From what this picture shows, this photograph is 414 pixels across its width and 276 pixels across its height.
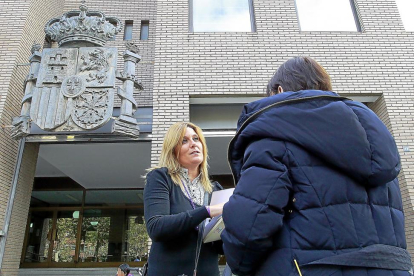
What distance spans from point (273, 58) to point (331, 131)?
23.6ft

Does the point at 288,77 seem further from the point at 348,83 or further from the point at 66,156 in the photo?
the point at 66,156

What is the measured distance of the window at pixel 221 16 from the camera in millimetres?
8656

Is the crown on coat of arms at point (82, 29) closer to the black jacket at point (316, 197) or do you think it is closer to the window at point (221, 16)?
the window at point (221, 16)

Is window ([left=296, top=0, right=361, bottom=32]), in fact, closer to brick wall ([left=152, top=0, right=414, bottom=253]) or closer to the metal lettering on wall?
brick wall ([left=152, top=0, right=414, bottom=253])

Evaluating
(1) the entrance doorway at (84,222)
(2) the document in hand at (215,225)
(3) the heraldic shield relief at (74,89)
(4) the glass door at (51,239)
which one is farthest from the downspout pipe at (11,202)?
(2) the document in hand at (215,225)

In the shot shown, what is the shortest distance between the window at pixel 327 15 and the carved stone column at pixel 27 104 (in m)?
6.96

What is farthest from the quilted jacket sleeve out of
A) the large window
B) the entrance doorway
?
the large window

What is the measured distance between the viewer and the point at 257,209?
1.22 meters

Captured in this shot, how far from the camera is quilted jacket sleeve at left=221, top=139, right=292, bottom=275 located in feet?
3.99

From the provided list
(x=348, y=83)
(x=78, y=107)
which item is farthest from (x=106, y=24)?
(x=348, y=83)

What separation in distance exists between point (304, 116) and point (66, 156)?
10.2 m

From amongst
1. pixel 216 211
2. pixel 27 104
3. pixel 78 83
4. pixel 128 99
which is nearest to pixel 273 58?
pixel 128 99

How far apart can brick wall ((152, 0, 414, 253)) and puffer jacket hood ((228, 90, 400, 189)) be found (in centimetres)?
599

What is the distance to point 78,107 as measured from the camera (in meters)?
7.42
